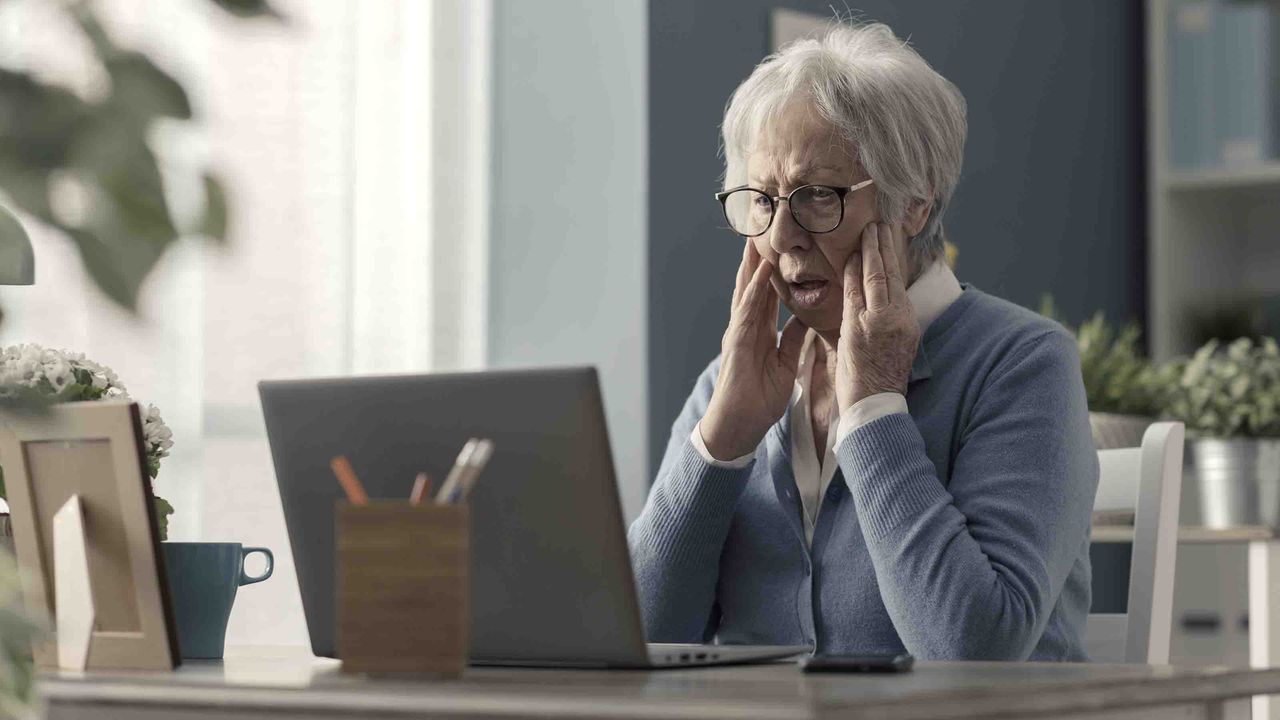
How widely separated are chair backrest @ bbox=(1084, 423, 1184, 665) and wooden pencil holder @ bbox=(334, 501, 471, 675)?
0.90 metres

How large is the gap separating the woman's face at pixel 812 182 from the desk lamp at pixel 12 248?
1342 mm

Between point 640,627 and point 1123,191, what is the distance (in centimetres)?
293

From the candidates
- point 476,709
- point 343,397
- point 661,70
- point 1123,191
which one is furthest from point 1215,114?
point 476,709

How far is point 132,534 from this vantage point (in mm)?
1109

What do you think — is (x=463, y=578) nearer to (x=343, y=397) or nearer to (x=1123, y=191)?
(x=343, y=397)

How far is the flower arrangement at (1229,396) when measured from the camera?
2.68 m

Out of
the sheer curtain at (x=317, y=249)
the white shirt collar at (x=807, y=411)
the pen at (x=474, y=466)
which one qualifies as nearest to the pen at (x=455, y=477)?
the pen at (x=474, y=466)

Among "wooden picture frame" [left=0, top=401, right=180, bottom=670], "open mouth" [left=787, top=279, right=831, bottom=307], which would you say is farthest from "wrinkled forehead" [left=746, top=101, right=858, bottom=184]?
"wooden picture frame" [left=0, top=401, right=180, bottom=670]

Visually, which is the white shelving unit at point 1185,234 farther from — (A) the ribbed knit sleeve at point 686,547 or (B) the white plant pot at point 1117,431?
(A) the ribbed knit sleeve at point 686,547

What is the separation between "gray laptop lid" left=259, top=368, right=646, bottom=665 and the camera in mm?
997

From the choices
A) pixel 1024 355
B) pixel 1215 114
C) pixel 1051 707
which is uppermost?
pixel 1215 114

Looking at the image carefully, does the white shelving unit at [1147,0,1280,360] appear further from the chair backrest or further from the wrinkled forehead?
the wrinkled forehead

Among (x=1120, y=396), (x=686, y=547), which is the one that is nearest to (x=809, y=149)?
(x=686, y=547)

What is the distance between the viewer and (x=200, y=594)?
4.13ft
